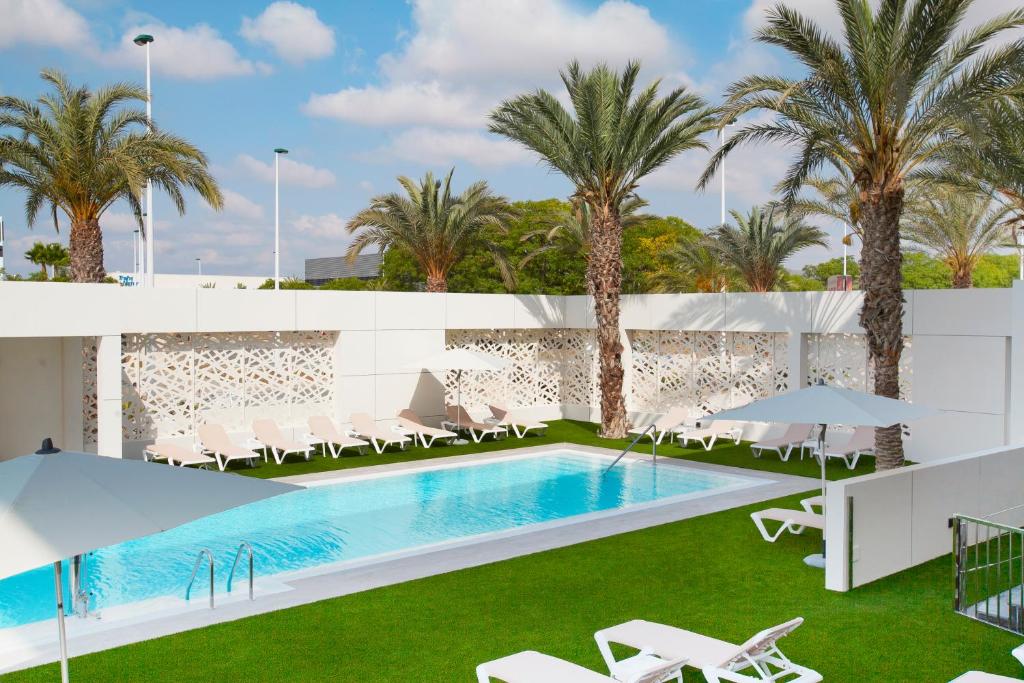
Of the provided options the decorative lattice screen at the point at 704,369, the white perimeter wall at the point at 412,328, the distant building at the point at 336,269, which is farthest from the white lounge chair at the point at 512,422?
the distant building at the point at 336,269

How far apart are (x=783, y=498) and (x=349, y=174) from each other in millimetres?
42878

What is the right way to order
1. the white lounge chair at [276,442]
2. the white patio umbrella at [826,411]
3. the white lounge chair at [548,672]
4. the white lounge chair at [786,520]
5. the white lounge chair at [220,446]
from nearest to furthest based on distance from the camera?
the white lounge chair at [548,672]
the white patio umbrella at [826,411]
the white lounge chair at [786,520]
the white lounge chair at [220,446]
the white lounge chair at [276,442]

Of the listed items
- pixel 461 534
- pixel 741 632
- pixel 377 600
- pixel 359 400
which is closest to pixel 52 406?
pixel 359 400

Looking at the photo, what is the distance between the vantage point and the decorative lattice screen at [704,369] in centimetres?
1852

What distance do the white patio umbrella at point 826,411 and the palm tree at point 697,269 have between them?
19.6 m

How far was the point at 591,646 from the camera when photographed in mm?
7211

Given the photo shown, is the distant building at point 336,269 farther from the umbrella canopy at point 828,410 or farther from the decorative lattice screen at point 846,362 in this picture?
the umbrella canopy at point 828,410

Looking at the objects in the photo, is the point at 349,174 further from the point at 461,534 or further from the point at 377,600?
the point at 377,600

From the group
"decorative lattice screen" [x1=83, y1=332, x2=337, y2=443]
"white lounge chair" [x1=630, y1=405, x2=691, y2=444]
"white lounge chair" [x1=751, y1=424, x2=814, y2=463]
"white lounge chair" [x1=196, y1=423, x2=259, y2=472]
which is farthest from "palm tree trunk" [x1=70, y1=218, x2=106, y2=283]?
"white lounge chair" [x1=751, y1=424, x2=814, y2=463]

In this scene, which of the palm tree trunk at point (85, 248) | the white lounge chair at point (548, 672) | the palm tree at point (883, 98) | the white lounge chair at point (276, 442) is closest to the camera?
the white lounge chair at point (548, 672)

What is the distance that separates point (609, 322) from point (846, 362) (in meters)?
4.82

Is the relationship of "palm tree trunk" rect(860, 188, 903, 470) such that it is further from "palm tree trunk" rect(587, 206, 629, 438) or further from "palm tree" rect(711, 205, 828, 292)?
"palm tree" rect(711, 205, 828, 292)

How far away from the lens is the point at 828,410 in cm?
941

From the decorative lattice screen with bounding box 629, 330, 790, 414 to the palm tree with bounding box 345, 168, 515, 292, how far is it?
5291 millimetres
